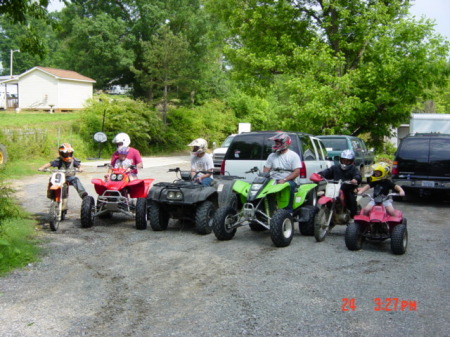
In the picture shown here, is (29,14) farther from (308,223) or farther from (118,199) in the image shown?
(308,223)

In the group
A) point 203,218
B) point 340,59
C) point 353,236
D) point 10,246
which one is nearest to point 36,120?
point 340,59

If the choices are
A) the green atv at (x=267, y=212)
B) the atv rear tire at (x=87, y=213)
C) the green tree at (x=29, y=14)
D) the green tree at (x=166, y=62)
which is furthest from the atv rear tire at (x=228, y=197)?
the green tree at (x=166, y=62)

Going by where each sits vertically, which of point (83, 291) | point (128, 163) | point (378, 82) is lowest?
point (83, 291)

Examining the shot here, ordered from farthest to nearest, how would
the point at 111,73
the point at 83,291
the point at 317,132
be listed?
the point at 111,73 → the point at 317,132 → the point at 83,291

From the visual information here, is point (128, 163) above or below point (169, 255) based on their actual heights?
above

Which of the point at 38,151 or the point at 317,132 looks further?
the point at 317,132

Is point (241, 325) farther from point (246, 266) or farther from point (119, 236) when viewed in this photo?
point (119, 236)

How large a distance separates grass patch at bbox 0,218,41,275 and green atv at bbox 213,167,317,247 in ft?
9.28

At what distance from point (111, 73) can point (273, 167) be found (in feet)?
127

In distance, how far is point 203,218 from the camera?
30.1 ft

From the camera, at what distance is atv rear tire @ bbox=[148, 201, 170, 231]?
9516 mm

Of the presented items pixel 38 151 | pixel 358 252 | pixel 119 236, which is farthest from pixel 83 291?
pixel 38 151

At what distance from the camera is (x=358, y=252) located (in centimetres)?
796

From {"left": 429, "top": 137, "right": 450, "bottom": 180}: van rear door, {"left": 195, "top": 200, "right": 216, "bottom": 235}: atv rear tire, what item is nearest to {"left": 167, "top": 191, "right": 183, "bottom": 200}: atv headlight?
{"left": 195, "top": 200, "right": 216, "bottom": 235}: atv rear tire
